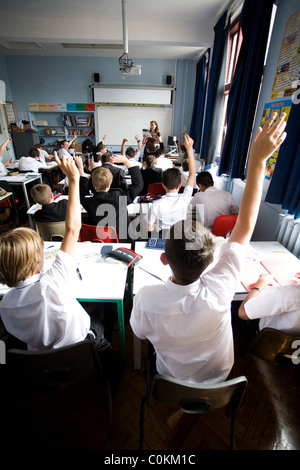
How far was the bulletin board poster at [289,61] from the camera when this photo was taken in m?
2.27

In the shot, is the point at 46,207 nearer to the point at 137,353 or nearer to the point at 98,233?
the point at 98,233

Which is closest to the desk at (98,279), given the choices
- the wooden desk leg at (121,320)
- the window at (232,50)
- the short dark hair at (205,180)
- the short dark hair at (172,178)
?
the wooden desk leg at (121,320)

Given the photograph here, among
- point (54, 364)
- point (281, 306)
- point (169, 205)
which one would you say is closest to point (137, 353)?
point (54, 364)

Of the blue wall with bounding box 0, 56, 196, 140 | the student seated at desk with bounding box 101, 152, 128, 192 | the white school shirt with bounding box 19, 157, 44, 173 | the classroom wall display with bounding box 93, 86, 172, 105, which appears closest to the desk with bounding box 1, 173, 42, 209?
the white school shirt with bounding box 19, 157, 44, 173

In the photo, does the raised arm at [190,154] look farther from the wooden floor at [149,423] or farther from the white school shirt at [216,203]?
the wooden floor at [149,423]

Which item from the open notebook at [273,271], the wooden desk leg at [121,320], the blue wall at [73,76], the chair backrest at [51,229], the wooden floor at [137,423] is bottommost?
the wooden floor at [137,423]

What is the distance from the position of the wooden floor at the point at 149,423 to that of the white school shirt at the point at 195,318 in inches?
23.6

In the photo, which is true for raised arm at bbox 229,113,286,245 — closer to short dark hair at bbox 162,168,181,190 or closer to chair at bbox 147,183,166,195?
short dark hair at bbox 162,168,181,190

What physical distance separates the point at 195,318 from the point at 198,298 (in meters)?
0.08

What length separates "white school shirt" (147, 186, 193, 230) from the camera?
2500mm

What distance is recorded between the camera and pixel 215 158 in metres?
5.35
